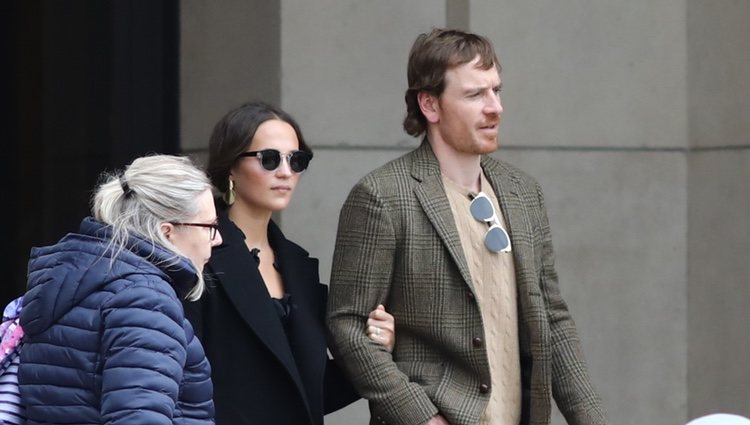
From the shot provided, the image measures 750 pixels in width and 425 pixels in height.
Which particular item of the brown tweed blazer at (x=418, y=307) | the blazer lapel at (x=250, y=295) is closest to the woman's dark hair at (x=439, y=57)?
the brown tweed blazer at (x=418, y=307)

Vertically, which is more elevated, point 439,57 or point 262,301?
point 439,57

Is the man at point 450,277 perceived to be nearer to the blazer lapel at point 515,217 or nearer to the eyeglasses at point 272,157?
the blazer lapel at point 515,217

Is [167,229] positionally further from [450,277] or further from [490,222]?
[490,222]

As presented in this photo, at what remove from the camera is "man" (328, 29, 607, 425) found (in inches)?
179

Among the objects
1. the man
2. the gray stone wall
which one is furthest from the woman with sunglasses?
the gray stone wall

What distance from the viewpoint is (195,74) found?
6.80m

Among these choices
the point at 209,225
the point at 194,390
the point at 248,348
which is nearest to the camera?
the point at 194,390

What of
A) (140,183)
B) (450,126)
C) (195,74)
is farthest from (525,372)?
(195,74)

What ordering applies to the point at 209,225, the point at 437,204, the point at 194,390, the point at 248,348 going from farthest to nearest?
1. the point at 437,204
2. the point at 248,348
3. the point at 209,225
4. the point at 194,390

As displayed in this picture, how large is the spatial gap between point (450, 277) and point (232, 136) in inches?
32.2

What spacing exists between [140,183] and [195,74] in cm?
314

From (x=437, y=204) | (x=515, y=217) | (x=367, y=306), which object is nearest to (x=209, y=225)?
(x=367, y=306)

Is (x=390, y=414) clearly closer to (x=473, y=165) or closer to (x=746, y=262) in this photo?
(x=473, y=165)

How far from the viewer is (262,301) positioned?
438 centimetres
